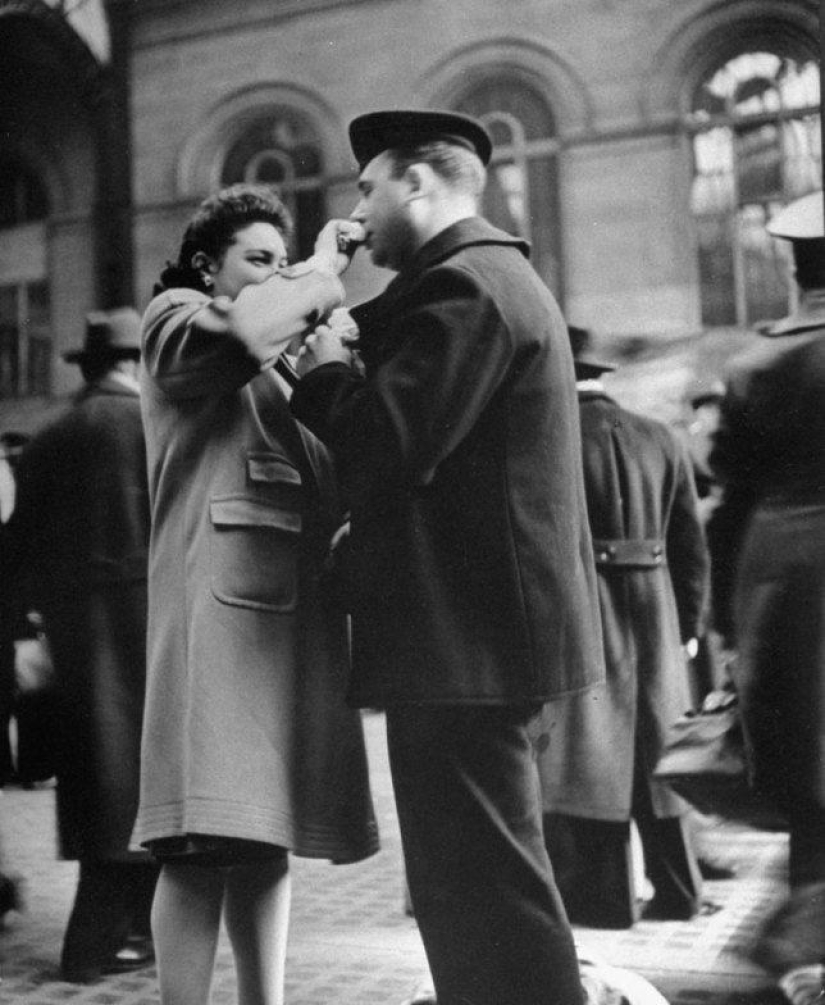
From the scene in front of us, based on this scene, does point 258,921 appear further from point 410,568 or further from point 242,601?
point 410,568

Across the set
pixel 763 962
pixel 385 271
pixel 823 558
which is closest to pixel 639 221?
pixel 385 271

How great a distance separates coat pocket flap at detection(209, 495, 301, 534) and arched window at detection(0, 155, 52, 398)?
1224 millimetres

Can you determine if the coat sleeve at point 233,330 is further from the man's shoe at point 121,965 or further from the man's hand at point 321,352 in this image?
the man's shoe at point 121,965

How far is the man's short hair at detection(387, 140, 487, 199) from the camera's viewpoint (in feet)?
8.00

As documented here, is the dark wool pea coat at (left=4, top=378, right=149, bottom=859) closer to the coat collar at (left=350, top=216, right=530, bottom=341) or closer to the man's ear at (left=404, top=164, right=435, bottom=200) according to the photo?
the coat collar at (left=350, top=216, right=530, bottom=341)

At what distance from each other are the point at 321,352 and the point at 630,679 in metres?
1.60

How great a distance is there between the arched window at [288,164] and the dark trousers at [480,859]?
1.29 metres

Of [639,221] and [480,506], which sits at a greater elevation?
[639,221]

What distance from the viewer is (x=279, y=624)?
2391 mm

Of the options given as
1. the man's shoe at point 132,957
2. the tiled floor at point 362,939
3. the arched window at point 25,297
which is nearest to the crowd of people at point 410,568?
the tiled floor at point 362,939

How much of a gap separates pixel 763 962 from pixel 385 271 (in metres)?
1.68

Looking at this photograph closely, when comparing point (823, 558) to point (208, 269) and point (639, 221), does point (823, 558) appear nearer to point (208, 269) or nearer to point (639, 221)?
point (639, 221)

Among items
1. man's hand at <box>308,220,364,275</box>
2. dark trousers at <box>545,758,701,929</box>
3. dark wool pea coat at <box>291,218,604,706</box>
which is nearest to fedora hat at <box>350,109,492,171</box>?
man's hand at <box>308,220,364,275</box>

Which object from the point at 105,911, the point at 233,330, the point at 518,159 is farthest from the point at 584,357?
the point at 105,911
